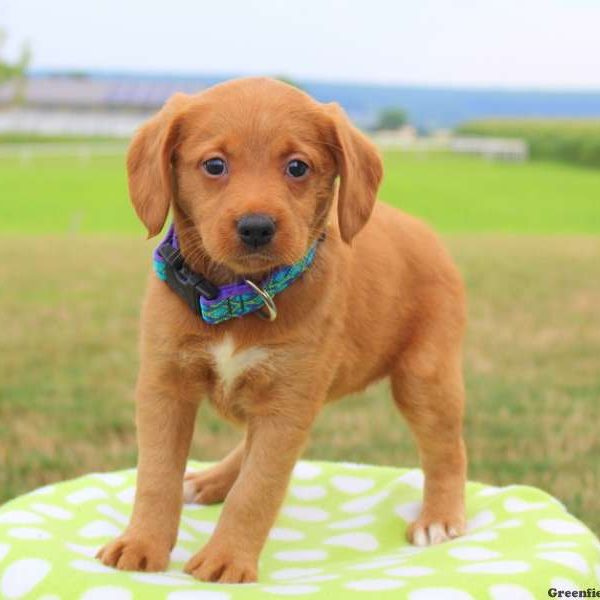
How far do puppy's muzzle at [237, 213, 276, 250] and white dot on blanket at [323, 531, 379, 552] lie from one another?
4.67 ft

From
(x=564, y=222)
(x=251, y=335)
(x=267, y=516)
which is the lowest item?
(x=564, y=222)

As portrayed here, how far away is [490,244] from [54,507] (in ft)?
35.6

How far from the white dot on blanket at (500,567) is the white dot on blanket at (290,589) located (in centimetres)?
45

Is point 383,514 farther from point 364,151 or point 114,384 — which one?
point 114,384

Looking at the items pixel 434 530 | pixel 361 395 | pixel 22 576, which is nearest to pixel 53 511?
pixel 22 576

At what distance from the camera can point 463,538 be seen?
11.4 ft

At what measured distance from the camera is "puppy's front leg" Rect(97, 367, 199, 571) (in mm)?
3053

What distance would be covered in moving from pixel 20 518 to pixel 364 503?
49.8 inches

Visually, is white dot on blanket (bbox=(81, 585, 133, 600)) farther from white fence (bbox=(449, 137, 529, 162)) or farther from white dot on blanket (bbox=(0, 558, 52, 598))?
white fence (bbox=(449, 137, 529, 162))

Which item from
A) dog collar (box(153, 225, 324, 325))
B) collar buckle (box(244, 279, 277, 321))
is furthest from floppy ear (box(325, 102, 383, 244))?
collar buckle (box(244, 279, 277, 321))

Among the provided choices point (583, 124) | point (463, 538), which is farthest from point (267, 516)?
point (583, 124)

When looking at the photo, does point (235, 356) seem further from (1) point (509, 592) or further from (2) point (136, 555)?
(1) point (509, 592)

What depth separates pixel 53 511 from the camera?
12.2ft

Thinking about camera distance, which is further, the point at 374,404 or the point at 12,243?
the point at 12,243
